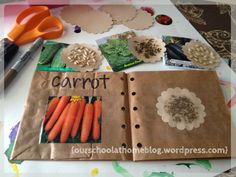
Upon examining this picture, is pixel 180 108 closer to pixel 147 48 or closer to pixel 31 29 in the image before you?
pixel 147 48

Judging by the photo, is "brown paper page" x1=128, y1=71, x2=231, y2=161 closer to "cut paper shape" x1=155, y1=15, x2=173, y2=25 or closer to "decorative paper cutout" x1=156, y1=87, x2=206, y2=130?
"decorative paper cutout" x1=156, y1=87, x2=206, y2=130

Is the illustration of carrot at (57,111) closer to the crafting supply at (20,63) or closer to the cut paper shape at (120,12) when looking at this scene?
the crafting supply at (20,63)

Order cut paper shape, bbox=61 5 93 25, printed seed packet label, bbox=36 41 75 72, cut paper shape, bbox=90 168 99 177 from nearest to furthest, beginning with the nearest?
cut paper shape, bbox=90 168 99 177, printed seed packet label, bbox=36 41 75 72, cut paper shape, bbox=61 5 93 25

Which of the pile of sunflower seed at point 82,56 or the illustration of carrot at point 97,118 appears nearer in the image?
the illustration of carrot at point 97,118

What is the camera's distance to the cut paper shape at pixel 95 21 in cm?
65

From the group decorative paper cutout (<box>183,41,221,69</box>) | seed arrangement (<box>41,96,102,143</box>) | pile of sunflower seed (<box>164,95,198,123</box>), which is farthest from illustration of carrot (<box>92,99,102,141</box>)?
decorative paper cutout (<box>183,41,221,69</box>)

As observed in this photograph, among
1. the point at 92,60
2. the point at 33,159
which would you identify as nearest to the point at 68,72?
the point at 92,60

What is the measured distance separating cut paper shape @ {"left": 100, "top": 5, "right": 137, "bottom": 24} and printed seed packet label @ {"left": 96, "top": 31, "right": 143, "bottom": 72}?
48 mm

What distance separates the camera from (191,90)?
0.53m

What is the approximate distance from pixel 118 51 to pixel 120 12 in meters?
0.13

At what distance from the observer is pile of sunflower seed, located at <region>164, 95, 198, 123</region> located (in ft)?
1.60

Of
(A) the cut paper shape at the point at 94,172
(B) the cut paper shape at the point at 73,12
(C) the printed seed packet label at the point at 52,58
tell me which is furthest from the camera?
(B) the cut paper shape at the point at 73,12

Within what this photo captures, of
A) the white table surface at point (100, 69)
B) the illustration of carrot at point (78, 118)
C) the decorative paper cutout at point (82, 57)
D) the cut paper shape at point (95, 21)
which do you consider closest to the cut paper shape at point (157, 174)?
the white table surface at point (100, 69)

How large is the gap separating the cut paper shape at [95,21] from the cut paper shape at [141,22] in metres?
0.04
